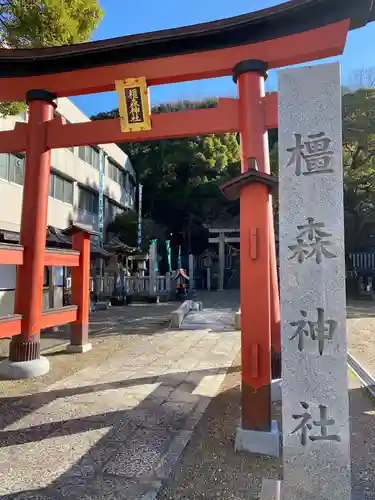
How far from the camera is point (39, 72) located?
636 cm

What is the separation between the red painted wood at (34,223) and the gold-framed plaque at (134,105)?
1.40m

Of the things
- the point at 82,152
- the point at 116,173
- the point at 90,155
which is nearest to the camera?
the point at 82,152

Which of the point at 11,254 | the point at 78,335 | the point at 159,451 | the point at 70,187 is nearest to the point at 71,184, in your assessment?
the point at 70,187

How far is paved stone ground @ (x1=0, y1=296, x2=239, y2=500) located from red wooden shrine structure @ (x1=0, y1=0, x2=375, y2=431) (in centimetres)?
98

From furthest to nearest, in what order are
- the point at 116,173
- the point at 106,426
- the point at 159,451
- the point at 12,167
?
the point at 116,173, the point at 12,167, the point at 106,426, the point at 159,451

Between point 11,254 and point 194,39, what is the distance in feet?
13.9

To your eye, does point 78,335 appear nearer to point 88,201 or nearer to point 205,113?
point 205,113

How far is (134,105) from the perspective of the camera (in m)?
5.79

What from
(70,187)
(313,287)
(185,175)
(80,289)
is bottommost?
(80,289)

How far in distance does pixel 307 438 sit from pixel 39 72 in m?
6.66

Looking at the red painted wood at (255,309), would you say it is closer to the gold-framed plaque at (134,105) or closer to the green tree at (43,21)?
the gold-framed plaque at (134,105)

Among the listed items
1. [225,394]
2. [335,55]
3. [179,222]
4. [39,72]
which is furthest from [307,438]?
[179,222]

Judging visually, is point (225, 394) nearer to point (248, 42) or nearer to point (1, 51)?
point (248, 42)

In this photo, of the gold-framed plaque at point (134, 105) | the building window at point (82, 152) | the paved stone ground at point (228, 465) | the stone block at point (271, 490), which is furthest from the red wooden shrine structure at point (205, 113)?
the building window at point (82, 152)
